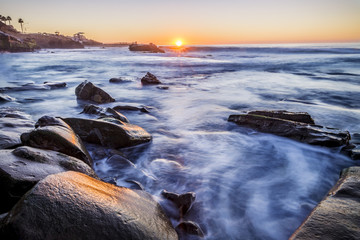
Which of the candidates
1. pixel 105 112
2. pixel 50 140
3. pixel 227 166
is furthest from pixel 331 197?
pixel 105 112

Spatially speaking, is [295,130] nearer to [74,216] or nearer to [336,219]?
[336,219]

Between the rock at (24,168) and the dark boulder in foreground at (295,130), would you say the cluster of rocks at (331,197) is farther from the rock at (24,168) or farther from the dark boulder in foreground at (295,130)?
the rock at (24,168)

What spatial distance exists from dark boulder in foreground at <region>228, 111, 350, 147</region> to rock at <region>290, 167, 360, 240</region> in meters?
2.08

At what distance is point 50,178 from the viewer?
1676mm

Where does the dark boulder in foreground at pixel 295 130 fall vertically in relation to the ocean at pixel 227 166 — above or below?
above

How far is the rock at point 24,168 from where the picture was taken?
190 cm

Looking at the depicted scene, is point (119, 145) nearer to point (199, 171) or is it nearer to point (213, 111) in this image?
point (199, 171)

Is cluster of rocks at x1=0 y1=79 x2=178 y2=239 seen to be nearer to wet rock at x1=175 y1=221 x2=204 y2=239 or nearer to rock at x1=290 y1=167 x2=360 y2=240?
wet rock at x1=175 y1=221 x2=204 y2=239

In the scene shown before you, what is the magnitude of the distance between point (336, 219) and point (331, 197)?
548 mm

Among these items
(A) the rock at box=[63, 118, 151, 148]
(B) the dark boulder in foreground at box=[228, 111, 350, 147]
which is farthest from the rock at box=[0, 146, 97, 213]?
(B) the dark boulder in foreground at box=[228, 111, 350, 147]

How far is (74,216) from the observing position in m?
1.48

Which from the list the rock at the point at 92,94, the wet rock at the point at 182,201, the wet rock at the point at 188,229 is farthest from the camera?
the rock at the point at 92,94

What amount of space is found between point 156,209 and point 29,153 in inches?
57.7

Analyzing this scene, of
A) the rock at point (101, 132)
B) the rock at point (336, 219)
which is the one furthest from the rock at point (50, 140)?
the rock at point (336, 219)
